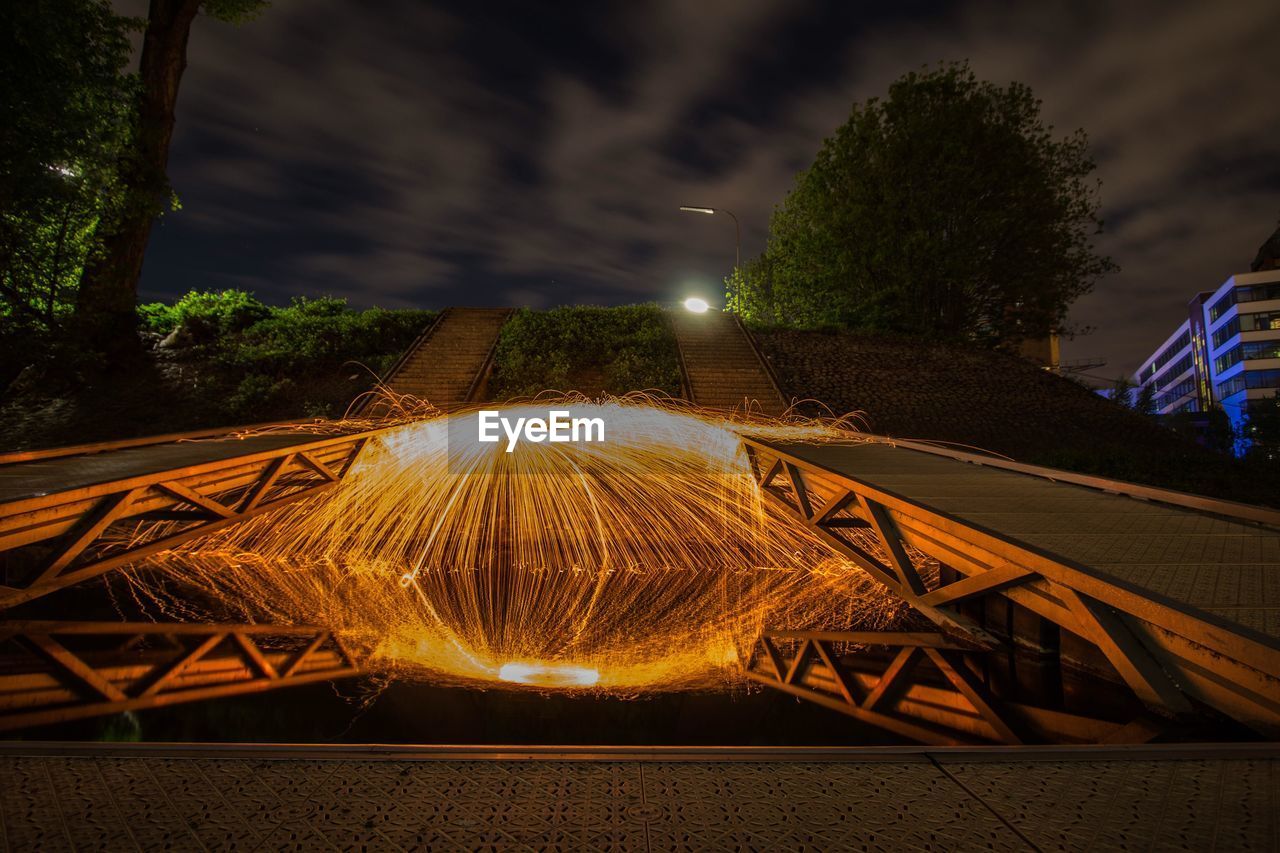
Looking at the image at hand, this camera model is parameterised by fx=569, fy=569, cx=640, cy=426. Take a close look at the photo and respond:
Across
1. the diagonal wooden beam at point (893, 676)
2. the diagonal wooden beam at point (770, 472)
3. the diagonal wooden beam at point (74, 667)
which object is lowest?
the diagonal wooden beam at point (893, 676)

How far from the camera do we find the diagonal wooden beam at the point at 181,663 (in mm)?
3749

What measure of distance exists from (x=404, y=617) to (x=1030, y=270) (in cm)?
2217

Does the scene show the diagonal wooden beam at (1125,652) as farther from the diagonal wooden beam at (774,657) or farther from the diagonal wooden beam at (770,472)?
the diagonal wooden beam at (770,472)

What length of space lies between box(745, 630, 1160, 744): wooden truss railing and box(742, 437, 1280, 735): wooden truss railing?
30cm

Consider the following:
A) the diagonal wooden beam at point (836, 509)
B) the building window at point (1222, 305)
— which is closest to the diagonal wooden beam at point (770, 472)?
the diagonal wooden beam at point (836, 509)

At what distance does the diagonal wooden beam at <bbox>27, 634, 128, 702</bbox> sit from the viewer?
368 centimetres

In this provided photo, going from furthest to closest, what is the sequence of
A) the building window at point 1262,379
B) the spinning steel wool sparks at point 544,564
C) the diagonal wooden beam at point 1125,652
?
the building window at point 1262,379
the spinning steel wool sparks at point 544,564
the diagonal wooden beam at point 1125,652

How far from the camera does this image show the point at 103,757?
181 cm

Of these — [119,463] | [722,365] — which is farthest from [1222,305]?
[119,463]

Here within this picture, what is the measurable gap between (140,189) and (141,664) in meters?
13.8

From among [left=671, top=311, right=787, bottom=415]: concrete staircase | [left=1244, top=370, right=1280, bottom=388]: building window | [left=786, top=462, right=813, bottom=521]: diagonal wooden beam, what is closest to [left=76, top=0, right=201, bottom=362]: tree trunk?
[left=671, top=311, right=787, bottom=415]: concrete staircase

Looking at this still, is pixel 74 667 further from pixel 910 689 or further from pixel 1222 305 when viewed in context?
pixel 1222 305

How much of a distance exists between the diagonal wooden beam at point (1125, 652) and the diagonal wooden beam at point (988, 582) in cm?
35

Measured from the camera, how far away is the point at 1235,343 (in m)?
55.9
